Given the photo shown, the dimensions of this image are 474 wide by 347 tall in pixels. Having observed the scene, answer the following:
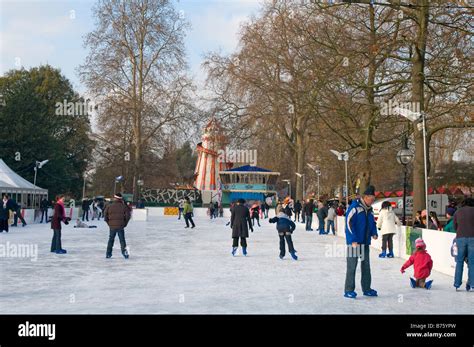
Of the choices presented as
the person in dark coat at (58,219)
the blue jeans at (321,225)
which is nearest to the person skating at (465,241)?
the person in dark coat at (58,219)

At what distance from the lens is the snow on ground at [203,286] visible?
830cm

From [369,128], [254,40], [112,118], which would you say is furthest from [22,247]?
[112,118]

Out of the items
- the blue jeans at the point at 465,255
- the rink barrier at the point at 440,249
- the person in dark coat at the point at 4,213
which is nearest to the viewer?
the blue jeans at the point at 465,255

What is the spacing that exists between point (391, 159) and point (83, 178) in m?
30.4

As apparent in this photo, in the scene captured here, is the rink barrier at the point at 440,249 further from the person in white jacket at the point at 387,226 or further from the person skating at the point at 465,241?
the person skating at the point at 465,241

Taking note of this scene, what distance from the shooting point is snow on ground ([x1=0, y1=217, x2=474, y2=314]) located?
8305mm

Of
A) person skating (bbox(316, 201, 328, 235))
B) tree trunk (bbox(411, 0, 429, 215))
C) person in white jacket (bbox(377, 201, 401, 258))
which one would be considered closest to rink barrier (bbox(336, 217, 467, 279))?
person in white jacket (bbox(377, 201, 401, 258))

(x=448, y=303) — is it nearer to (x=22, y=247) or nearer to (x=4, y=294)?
(x=4, y=294)

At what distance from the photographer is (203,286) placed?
1032 centimetres

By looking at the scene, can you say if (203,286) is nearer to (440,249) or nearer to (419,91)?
(440,249)

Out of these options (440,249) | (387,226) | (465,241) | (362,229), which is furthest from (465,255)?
(387,226)

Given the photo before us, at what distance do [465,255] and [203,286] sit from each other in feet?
14.4

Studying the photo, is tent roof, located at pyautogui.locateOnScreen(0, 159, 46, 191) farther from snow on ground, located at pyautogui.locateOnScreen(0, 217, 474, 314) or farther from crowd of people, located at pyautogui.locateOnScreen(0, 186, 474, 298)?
snow on ground, located at pyautogui.locateOnScreen(0, 217, 474, 314)
